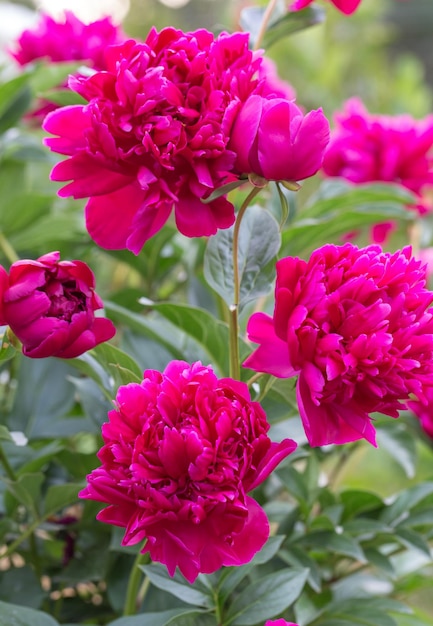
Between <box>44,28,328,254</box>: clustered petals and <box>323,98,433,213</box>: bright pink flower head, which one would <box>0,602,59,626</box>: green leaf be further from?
<box>323,98,433,213</box>: bright pink flower head

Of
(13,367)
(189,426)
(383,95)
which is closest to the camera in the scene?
(189,426)

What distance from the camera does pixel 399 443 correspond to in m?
0.55

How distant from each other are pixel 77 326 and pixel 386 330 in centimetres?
11

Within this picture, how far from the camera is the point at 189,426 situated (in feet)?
0.93

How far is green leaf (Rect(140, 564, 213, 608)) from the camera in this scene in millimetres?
366

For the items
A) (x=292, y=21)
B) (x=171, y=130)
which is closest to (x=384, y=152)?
(x=292, y=21)

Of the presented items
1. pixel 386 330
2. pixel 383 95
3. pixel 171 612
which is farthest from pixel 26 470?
pixel 383 95

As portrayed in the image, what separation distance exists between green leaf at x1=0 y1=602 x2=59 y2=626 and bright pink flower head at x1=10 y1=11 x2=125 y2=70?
16.0 inches

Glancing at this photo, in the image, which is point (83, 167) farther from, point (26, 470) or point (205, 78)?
point (26, 470)

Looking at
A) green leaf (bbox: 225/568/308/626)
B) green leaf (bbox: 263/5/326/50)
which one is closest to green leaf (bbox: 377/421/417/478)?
green leaf (bbox: 225/568/308/626)

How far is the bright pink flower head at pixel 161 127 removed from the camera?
1.00 feet

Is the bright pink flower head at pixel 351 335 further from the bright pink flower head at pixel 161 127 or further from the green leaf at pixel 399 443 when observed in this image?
the green leaf at pixel 399 443

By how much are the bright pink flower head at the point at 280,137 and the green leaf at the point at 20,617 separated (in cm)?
23

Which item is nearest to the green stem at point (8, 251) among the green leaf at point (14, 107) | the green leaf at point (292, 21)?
the green leaf at point (14, 107)
